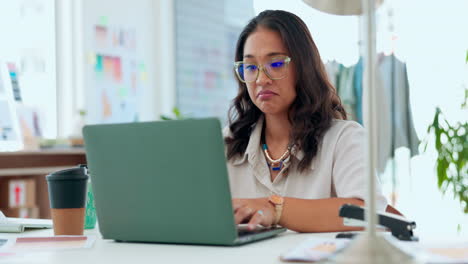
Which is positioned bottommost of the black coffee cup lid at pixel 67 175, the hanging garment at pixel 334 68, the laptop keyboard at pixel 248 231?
the laptop keyboard at pixel 248 231

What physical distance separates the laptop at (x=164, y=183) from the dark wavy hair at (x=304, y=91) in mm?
585

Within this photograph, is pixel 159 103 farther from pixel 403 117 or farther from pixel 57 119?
pixel 403 117

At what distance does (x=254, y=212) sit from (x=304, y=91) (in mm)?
646

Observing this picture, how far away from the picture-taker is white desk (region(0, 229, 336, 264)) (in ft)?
3.46

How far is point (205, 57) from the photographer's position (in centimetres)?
540

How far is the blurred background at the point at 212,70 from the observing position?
3613mm

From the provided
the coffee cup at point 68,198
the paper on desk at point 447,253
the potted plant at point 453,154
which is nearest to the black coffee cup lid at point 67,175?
the coffee cup at point 68,198

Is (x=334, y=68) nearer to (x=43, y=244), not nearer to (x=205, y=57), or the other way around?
(x=205, y=57)

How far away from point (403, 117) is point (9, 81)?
2659mm

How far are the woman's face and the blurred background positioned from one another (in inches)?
43.9

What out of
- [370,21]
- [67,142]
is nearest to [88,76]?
[67,142]

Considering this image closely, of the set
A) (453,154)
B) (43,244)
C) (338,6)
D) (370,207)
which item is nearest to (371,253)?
(370,207)

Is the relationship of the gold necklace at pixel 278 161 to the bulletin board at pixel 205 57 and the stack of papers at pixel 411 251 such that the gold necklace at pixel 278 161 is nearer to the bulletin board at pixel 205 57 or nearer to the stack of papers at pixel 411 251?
the stack of papers at pixel 411 251

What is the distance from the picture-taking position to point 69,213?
1.39m
